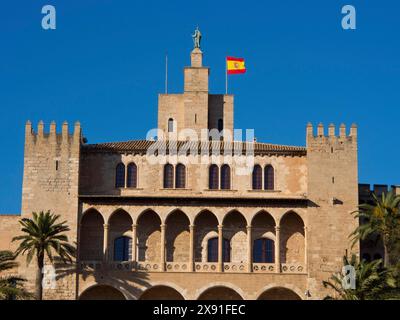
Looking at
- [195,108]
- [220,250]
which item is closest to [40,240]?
[220,250]

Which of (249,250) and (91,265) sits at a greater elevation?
(249,250)

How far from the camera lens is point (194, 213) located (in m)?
53.2

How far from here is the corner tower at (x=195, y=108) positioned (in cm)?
6156

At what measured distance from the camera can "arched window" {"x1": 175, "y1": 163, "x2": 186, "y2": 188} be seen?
54500 mm

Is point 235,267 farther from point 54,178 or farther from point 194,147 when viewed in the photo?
point 54,178

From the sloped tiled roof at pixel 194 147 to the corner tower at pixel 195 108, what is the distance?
20.0 ft

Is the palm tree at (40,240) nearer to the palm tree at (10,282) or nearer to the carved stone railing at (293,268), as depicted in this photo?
the palm tree at (10,282)

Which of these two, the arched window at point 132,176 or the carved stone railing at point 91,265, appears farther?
the arched window at point 132,176

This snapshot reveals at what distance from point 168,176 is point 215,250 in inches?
204

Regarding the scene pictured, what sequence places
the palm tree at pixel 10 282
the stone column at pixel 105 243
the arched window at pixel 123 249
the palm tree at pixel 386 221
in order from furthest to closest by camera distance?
the arched window at pixel 123 249, the stone column at pixel 105 243, the palm tree at pixel 386 221, the palm tree at pixel 10 282

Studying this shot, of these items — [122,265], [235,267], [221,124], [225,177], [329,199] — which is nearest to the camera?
[122,265]

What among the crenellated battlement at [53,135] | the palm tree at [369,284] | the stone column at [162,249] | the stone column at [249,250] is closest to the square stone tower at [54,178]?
the crenellated battlement at [53,135]

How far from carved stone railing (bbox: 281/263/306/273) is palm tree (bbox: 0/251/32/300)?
562 inches
